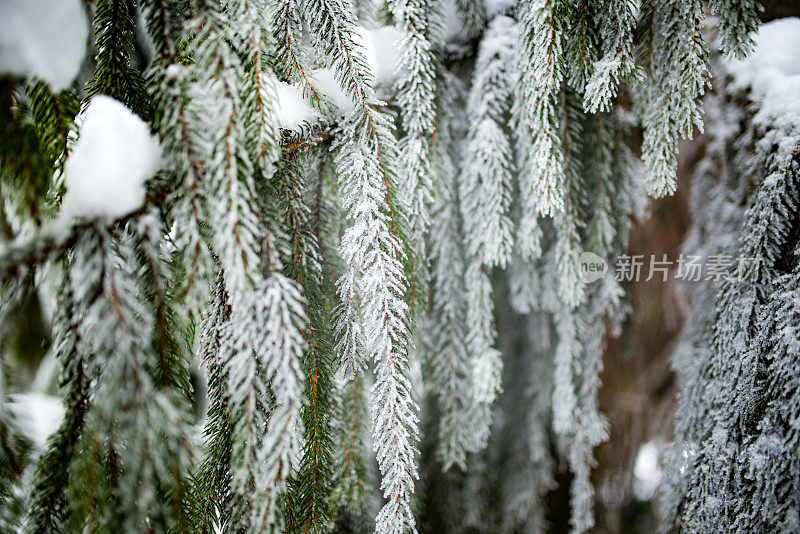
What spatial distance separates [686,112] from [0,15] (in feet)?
2.92

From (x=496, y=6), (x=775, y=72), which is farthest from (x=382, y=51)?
(x=775, y=72)

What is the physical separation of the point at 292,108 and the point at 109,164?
25cm

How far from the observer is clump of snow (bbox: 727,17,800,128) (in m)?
0.73

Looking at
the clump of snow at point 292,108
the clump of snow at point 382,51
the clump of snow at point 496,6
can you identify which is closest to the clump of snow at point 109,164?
the clump of snow at point 292,108

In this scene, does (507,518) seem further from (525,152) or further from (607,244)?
(525,152)

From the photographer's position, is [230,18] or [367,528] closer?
[230,18]

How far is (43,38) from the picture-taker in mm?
490

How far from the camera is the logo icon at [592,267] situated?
2.95 ft

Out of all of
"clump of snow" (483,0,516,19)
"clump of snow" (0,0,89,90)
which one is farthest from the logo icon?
"clump of snow" (0,0,89,90)

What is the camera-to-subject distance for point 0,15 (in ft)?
1.51

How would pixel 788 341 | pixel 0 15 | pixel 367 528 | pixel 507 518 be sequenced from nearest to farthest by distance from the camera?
1. pixel 0 15
2. pixel 788 341
3. pixel 367 528
4. pixel 507 518

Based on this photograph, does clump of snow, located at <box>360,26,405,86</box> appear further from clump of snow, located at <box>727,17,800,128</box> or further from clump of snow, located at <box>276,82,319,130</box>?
clump of snow, located at <box>727,17,800,128</box>

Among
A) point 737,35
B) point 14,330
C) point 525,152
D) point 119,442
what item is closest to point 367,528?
point 119,442

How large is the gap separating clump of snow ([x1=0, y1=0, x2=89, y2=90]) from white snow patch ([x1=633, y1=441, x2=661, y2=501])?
175cm
